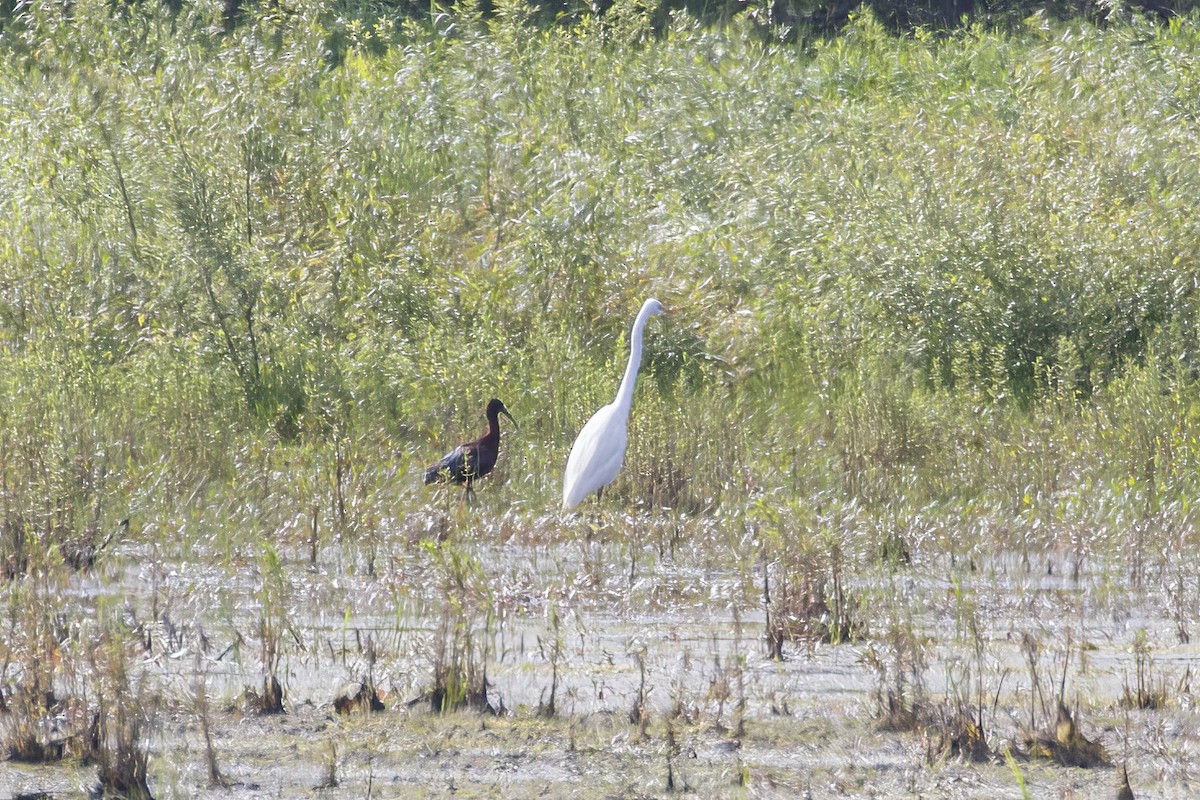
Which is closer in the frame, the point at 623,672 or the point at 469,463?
the point at 623,672

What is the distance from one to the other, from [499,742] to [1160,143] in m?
8.03

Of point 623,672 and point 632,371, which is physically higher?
point 632,371

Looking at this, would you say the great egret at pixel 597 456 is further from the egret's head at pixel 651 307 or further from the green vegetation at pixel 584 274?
the egret's head at pixel 651 307

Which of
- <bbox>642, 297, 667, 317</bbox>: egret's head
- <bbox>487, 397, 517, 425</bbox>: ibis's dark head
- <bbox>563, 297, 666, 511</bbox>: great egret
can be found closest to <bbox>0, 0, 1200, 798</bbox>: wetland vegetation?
<bbox>563, 297, 666, 511</bbox>: great egret

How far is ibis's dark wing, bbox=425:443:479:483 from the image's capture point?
7496 mm

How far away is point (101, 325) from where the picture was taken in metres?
10.1

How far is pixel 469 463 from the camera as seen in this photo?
7.66 m

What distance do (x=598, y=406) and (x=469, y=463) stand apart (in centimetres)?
141

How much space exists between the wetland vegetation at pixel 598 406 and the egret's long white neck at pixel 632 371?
0.66 ft

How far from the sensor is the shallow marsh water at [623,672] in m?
3.90

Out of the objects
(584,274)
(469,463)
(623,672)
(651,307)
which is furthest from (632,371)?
(623,672)

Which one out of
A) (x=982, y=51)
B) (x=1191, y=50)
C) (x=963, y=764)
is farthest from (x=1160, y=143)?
(x=963, y=764)

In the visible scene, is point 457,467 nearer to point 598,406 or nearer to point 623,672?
point 598,406

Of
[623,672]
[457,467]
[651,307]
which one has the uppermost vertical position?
[651,307]
